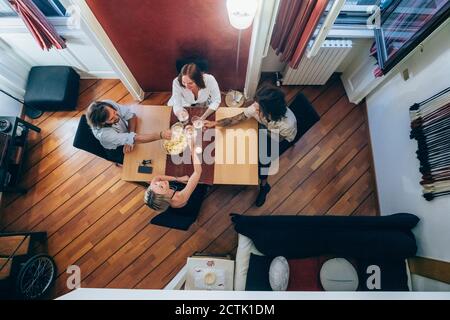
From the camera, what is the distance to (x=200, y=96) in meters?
2.71

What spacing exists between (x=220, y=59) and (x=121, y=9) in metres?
1.06

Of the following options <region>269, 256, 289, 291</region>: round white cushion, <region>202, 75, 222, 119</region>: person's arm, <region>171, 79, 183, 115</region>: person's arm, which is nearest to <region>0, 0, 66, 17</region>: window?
<region>171, 79, 183, 115</region>: person's arm

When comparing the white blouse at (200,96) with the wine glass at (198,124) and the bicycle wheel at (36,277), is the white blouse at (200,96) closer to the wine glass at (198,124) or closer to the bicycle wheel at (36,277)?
the wine glass at (198,124)

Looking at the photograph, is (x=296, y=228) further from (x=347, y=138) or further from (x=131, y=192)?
(x=131, y=192)

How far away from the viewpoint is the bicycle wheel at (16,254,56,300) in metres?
2.54

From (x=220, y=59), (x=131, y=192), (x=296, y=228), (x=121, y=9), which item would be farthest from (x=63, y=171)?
(x=296, y=228)

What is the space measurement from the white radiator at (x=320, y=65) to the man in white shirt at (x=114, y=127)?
1.75 metres

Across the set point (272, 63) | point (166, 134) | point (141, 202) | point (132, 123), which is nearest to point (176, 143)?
point (166, 134)

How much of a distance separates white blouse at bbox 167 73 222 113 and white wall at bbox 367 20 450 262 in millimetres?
1826

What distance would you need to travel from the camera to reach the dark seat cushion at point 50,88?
129 inches

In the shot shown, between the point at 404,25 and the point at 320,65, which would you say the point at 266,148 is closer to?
the point at 320,65

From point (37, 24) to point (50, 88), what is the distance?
1.03 m

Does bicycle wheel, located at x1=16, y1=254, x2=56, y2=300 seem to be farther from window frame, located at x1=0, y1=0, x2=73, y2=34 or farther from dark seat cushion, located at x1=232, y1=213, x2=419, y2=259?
window frame, located at x1=0, y1=0, x2=73, y2=34

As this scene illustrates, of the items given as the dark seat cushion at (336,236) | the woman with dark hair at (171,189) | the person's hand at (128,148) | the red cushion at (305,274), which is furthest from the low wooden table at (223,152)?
the red cushion at (305,274)
